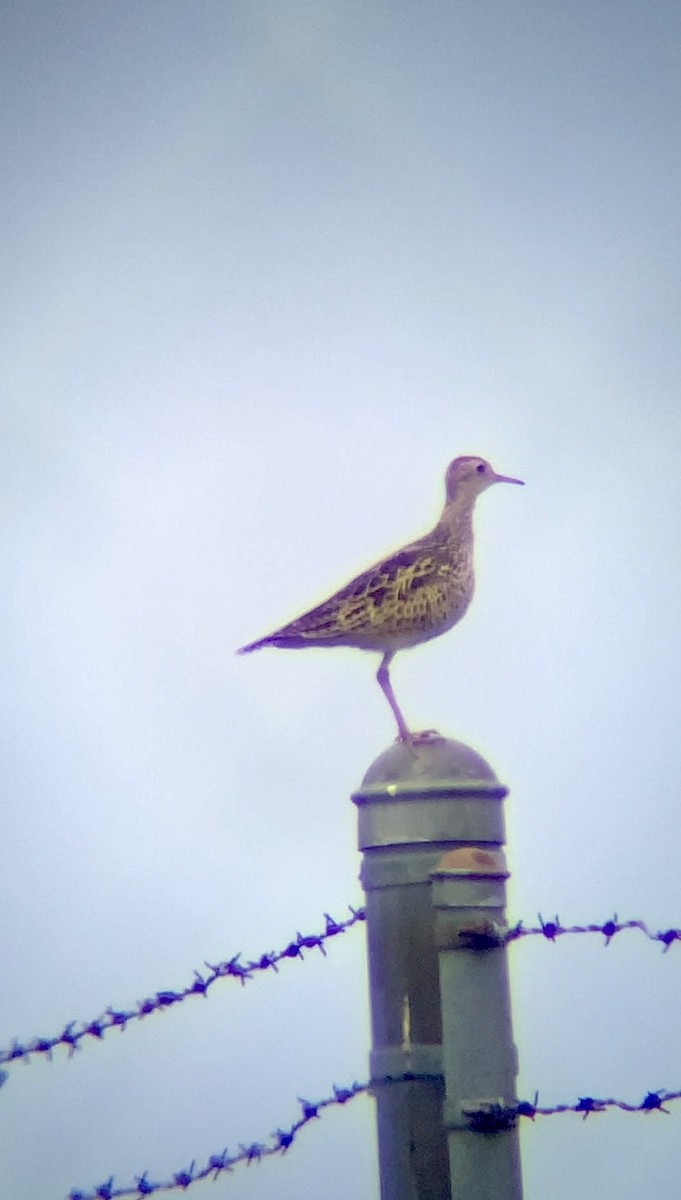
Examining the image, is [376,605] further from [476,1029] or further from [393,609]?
[476,1029]

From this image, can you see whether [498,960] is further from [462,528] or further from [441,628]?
[462,528]

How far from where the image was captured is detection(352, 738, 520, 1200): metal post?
5.27m

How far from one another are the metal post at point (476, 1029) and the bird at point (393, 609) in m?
3.48

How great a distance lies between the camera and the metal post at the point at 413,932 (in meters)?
5.27

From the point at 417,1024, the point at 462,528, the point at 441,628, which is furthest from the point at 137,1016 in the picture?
the point at 462,528

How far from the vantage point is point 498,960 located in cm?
521

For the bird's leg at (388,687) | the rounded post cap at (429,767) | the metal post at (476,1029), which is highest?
the bird's leg at (388,687)

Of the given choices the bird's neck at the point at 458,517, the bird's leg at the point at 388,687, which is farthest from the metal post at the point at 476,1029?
the bird's neck at the point at 458,517

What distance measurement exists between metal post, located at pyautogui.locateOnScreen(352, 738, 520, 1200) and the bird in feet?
10.5

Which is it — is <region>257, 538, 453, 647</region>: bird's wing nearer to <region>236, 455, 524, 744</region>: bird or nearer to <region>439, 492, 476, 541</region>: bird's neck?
<region>236, 455, 524, 744</region>: bird

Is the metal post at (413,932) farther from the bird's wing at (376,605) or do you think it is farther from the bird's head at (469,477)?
the bird's head at (469,477)

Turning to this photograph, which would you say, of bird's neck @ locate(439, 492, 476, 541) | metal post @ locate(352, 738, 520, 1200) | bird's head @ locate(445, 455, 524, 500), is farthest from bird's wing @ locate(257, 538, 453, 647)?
metal post @ locate(352, 738, 520, 1200)

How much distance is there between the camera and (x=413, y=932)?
5355mm

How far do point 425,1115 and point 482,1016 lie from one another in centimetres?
40
